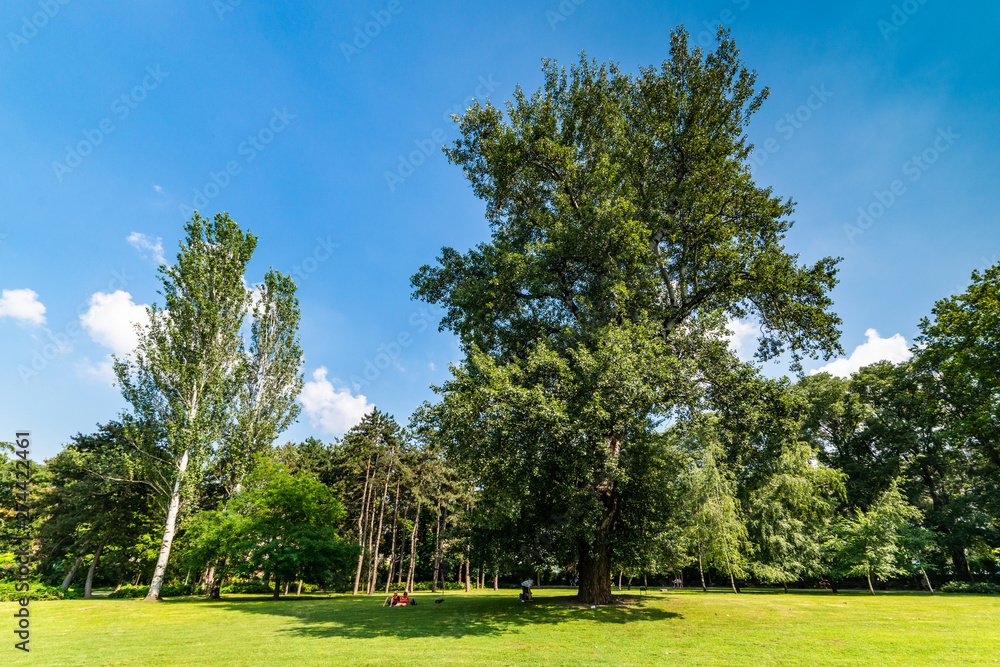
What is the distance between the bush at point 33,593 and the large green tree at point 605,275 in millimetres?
29366

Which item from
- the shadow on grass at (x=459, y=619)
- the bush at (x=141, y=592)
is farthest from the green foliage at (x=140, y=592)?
the shadow on grass at (x=459, y=619)

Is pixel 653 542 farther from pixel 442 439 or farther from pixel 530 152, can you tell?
pixel 530 152

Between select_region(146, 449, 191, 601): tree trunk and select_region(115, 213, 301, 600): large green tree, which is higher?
select_region(115, 213, 301, 600): large green tree

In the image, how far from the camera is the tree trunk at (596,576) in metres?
16.8

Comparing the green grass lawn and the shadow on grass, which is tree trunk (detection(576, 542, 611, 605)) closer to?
the shadow on grass

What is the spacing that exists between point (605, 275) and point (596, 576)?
1204 centimetres

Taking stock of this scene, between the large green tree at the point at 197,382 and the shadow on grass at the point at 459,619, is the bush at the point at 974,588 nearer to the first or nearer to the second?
the shadow on grass at the point at 459,619

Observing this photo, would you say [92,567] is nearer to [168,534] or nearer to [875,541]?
[168,534]

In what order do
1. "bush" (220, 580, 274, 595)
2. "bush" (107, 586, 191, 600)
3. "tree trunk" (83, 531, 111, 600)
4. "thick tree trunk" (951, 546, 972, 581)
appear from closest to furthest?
"tree trunk" (83, 531, 111, 600)
"bush" (107, 586, 191, 600)
"thick tree trunk" (951, 546, 972, 581)
"bush" (220, 580, 274, 595)

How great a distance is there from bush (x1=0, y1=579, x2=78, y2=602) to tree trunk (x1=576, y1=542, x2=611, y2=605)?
29.9m

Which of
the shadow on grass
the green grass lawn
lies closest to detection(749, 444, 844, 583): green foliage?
the green grass lawn

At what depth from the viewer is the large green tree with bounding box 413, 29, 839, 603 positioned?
13414 mm

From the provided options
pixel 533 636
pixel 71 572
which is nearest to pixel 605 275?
pixel 533 636

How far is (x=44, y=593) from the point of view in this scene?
2670 cm
